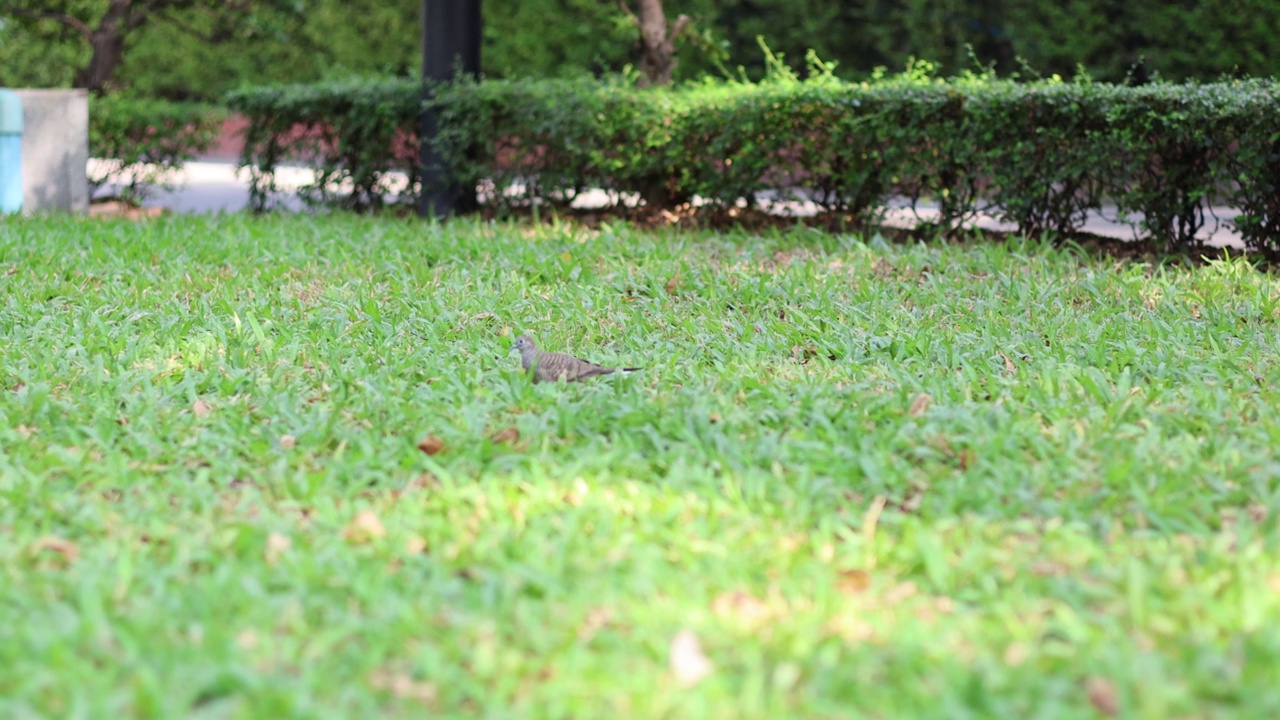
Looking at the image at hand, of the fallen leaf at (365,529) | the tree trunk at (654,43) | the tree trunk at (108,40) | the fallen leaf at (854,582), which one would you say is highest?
the tree trunk at (654,43)

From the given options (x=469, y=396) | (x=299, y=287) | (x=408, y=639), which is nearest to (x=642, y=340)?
(x=469, y=396)

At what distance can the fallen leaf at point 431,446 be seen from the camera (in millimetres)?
3494

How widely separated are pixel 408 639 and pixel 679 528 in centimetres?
77

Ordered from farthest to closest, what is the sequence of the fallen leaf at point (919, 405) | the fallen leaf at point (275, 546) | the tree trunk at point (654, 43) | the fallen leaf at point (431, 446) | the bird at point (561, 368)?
1. the tree trunk at point (654, 43)
2. the bird at point (561, 368)
3. the fallen leaf at point (919, 405)
4. the fallen leaf at point (431, 446)
5. the fallen leaf at point (275, 546)

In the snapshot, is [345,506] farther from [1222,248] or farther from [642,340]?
[1222,248]

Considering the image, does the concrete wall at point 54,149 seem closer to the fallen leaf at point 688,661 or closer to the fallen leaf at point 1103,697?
the fallen leaf at point 688,661

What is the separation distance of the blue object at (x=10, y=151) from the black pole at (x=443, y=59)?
2.80 metres

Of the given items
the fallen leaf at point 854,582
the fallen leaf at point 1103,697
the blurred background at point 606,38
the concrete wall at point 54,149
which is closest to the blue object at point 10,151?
the concrete wall at point 54,149

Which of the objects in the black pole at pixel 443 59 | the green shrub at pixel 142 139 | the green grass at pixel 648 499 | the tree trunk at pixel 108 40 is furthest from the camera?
the tree trunk at pixel 108 40

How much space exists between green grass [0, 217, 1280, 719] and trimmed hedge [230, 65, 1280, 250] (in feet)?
3.00

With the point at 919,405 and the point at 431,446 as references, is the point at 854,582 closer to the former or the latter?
the point at 919,405

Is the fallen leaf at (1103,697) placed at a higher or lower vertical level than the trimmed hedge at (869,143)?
lower

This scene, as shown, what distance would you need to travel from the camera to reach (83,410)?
3.88m

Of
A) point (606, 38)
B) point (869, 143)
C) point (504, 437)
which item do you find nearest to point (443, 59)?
point (869, 143)
